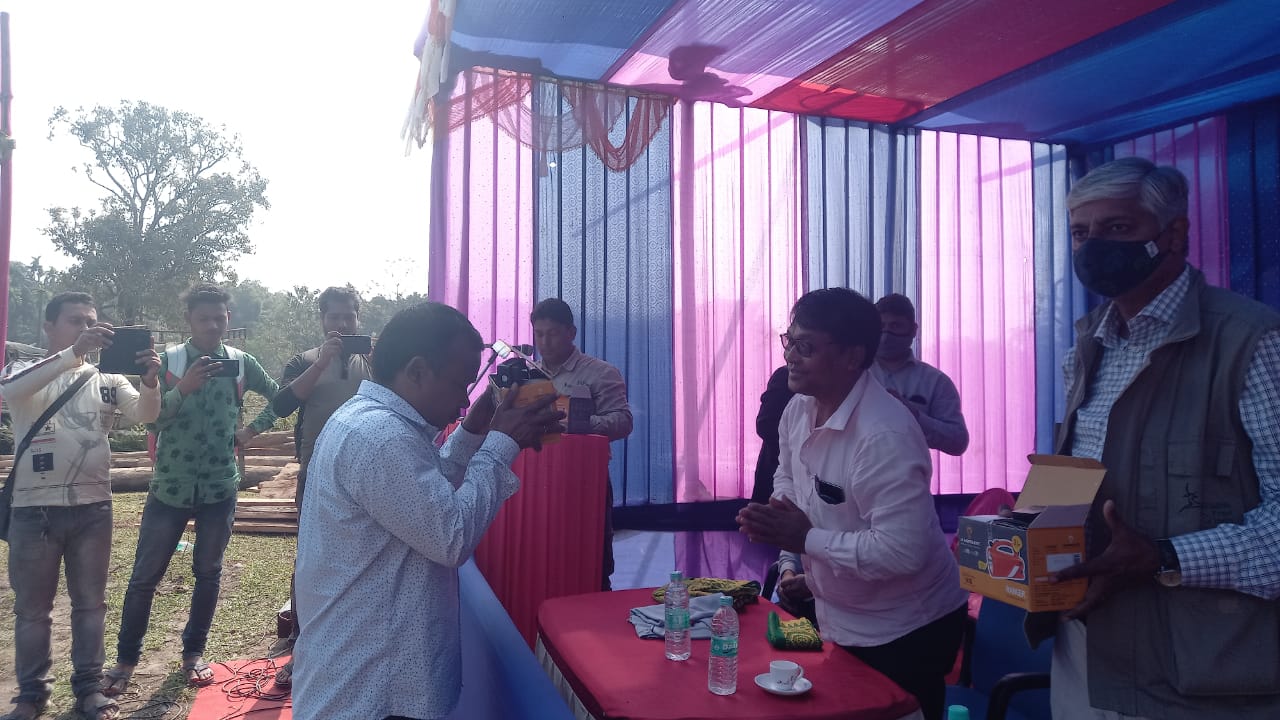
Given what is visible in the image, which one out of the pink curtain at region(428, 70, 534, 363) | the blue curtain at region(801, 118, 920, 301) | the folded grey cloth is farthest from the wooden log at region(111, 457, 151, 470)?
the folded grey cloth

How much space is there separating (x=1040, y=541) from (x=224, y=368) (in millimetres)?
3700

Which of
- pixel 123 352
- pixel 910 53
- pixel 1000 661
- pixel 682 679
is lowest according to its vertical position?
pixel 1000 661

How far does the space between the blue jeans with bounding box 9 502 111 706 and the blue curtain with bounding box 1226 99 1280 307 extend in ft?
21.3

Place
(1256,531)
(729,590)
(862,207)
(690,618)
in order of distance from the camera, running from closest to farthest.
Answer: (1256,531)
(690,618)
(729,590)
(862,207)

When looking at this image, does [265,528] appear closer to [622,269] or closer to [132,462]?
[132,462]

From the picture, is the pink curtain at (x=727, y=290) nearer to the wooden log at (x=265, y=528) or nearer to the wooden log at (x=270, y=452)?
the wooden log at (x=265, y=528)

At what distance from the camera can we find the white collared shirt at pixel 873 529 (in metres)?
1.79

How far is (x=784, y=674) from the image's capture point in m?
1.64

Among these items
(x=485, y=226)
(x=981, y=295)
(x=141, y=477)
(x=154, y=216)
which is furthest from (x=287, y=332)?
(x=981, y=295)

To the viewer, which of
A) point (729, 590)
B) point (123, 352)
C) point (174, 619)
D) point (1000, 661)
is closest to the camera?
point (729, 590)

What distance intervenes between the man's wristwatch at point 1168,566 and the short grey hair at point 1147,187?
1.92 feet

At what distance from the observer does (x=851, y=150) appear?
523cm

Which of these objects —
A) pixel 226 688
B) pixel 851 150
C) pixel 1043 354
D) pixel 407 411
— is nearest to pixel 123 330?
pixel 226 688

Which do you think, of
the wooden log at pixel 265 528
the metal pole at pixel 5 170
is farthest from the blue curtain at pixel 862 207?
the wooden log at pixel 265 528
